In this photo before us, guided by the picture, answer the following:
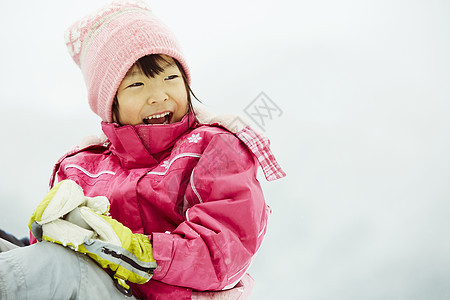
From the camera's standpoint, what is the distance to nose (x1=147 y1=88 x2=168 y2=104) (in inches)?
40.9

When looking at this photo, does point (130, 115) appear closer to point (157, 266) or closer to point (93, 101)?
point (93, 101)

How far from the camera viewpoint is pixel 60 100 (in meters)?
1.99

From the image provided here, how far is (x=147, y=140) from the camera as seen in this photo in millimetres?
1042

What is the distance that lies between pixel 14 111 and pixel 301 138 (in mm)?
1220

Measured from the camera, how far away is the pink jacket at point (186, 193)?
0.84m

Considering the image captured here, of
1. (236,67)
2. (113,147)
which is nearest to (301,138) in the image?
(236,67)

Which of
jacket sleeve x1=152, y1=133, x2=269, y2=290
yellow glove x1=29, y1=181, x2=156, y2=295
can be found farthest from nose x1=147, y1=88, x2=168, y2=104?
yellow glove x1=29, y1=181, x2=156, y2=295

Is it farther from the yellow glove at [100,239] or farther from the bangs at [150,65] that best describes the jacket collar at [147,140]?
the yellow glove at [100,239]

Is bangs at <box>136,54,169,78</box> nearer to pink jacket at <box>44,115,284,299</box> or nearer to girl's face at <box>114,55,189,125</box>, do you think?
girl's face at <box>114,55,189,125</box>

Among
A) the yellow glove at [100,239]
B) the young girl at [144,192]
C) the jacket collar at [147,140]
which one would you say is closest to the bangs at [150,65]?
the young girl at [144,192]

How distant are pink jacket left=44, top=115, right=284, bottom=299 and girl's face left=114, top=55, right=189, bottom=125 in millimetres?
41

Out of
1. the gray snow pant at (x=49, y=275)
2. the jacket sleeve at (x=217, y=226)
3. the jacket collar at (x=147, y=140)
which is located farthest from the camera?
the jacket collar at (x=147, y=140)

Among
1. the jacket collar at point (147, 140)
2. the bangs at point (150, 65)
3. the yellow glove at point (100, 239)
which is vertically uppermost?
the bangs at point (150, 65)

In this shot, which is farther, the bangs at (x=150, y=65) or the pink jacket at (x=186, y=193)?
the bangs at (x=150, y=65)
